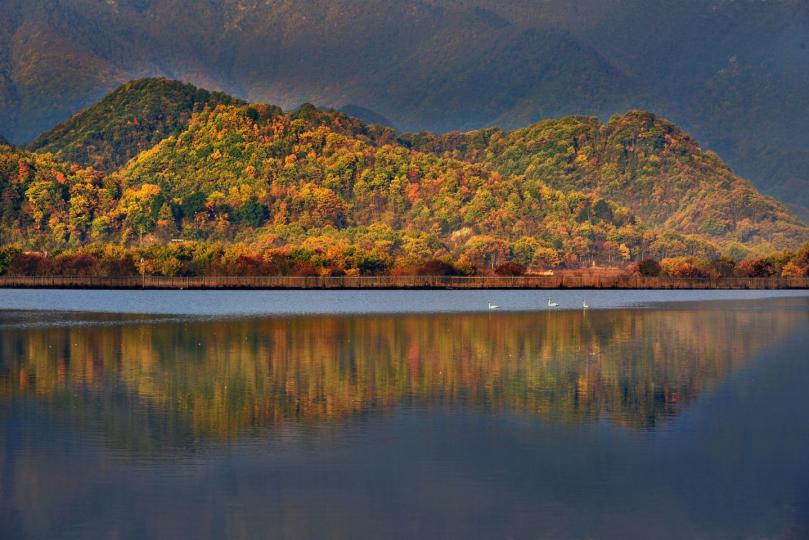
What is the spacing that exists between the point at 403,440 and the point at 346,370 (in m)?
22.5

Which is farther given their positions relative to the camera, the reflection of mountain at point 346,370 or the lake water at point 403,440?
→ the reflection of mountain at point 346,370

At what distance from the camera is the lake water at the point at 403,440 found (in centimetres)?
3247

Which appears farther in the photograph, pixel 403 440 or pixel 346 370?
pixel 346 370

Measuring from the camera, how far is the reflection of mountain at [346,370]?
1961 inches

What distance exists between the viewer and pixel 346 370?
6531 centimetres

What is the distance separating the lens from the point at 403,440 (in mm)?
43062

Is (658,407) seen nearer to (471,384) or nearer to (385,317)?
(471,384)

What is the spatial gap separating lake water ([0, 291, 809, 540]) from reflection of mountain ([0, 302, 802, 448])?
279 millimetres

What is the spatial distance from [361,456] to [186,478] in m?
6.12

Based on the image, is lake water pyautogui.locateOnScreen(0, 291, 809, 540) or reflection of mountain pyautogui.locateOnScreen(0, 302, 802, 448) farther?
reflection of mountain pyautogui.locateOnScreen(0, 302, 802, 448)

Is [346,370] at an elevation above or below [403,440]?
above

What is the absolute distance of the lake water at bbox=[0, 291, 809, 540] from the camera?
32469 mm

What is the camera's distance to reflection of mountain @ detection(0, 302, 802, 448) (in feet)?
163

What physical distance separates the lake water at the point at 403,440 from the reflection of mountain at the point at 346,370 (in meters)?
0.28
